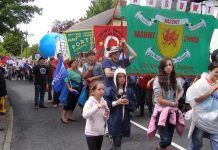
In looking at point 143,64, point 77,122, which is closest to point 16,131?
point 77,122

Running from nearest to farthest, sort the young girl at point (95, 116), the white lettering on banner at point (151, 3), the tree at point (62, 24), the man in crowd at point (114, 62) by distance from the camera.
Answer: the young girl at point (95, 116) < the man in crowd at point (114, 62) < the white lettering on banner at point (151, 3) < the tree at point (62, 24)

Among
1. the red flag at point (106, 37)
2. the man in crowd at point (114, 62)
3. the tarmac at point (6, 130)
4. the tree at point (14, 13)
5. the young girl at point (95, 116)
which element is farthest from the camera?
the tree at point (14, 13)

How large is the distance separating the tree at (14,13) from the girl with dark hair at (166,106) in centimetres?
1096

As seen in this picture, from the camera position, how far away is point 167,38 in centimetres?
777

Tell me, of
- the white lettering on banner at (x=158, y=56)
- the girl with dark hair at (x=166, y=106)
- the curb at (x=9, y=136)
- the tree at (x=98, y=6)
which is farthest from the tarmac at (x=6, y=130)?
the tree at (x=98, y=6)

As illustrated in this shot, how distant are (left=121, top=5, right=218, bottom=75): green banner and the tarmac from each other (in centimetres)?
273

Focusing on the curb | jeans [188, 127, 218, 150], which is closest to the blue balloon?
the curb

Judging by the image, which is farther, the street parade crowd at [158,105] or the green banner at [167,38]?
the green banner at [167,38]

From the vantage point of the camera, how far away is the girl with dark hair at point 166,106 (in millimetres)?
5992

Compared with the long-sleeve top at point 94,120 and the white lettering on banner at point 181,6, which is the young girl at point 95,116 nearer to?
the long-sleeve top at point 94,120

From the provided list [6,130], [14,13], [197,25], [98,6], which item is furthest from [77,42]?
[98,6]

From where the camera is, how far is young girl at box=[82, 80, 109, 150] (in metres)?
5.55

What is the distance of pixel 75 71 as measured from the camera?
416 inches

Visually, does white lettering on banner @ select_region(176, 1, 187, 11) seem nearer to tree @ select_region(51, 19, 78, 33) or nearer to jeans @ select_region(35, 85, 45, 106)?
jeans @ select_region(35, 85, 45, 106)
